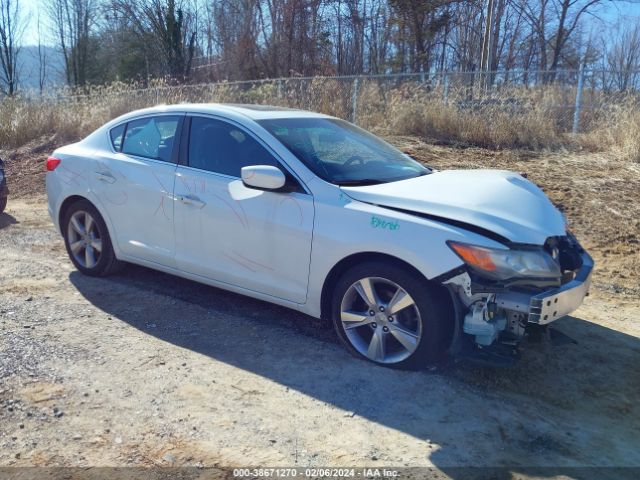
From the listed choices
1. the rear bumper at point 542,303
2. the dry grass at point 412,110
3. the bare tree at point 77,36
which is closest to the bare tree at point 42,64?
the bare tree at point 77,36

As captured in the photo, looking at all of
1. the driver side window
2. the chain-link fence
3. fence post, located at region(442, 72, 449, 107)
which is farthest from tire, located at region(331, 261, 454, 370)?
fence post, located at region(442, 72, 449, 107)

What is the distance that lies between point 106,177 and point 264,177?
187cm

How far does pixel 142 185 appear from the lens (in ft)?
16.3

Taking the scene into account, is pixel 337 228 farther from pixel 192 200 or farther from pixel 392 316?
pixel 192 200

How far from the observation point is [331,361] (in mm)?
4051

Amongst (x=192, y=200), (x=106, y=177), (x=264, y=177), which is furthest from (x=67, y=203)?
(x=264, y=177)

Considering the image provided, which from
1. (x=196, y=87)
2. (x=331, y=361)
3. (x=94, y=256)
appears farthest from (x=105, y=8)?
(x=331, y=361)

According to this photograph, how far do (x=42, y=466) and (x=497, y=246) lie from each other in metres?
2.65

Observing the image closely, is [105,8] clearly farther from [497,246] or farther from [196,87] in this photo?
[497,246]

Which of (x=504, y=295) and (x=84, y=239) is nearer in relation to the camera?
(x=504, y=295)

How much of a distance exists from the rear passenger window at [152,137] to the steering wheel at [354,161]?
148 centimetres

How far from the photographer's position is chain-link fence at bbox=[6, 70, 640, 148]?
38.5 ft

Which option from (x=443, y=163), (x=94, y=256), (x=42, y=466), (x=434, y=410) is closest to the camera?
(x=42, y=466)

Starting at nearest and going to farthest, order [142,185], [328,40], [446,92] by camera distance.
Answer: [142,185]
[446,92]
[328,40]
